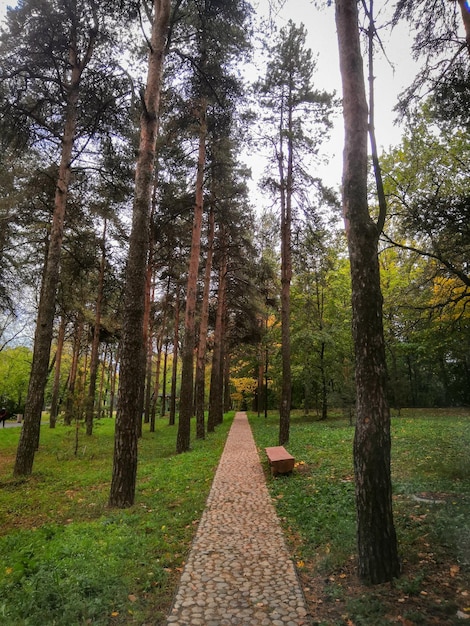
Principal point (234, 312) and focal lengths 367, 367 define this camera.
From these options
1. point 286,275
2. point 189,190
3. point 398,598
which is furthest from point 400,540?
point 189,190

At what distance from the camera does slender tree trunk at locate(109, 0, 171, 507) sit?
6.07 metres

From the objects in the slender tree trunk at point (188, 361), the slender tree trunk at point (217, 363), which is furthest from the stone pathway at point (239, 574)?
the slender tree trunk at point (217, 363)

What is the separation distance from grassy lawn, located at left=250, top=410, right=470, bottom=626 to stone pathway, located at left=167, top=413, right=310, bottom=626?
0.70 feet

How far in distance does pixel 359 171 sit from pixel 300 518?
470 centimetres

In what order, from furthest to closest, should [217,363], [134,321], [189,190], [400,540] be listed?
[217,363] < [189,190] < [134,321] < [400,540]

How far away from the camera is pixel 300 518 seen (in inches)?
209

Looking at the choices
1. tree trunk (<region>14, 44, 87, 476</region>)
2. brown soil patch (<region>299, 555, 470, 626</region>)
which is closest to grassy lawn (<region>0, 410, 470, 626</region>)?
brown soil patch (<region>299, 555, 470, 626</region>)

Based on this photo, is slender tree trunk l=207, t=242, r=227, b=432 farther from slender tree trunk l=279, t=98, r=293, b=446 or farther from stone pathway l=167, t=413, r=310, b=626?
stone pathway l=167, t=413, r=310, b=626

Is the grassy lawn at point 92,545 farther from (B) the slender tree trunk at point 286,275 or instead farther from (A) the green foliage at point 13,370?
(A) the green foliage at point 13,370

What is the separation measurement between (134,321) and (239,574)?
155 inches

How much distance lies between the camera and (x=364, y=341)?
3.63m

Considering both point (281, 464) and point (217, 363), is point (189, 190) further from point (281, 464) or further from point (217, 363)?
point (281, 464)

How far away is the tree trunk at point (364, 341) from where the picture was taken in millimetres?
3447

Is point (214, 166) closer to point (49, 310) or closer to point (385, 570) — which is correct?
point (49, 310)
